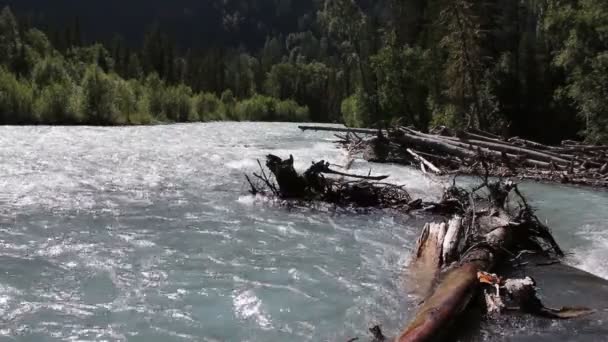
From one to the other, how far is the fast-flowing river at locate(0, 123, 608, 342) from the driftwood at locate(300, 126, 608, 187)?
1.76m

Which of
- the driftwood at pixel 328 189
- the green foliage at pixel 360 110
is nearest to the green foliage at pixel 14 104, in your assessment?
the green foliage at pixel 360 110

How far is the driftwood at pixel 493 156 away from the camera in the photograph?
22.7m

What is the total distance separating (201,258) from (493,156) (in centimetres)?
1728

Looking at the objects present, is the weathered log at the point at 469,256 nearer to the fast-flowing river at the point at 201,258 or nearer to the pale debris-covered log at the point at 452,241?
the pale debris-covered log at the point at 452,241

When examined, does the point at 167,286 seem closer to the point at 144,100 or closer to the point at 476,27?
the point at 476,27

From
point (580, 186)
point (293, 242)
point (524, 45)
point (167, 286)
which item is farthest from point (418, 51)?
point (167, 286)

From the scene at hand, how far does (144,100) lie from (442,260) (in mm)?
81662

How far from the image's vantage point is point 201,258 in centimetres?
1177

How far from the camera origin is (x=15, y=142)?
3647cm

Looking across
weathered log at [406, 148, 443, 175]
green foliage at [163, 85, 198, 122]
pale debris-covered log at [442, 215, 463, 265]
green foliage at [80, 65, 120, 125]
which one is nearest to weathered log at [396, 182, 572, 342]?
pale debris-covered log at [442, 215, 463, 265]

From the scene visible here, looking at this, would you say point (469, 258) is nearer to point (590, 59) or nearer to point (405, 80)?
point (590, 59)

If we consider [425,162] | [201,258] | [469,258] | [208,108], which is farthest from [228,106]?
[469,258]

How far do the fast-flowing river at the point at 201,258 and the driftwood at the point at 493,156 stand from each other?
5.78 ft

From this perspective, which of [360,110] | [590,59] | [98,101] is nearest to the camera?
[590,59]
